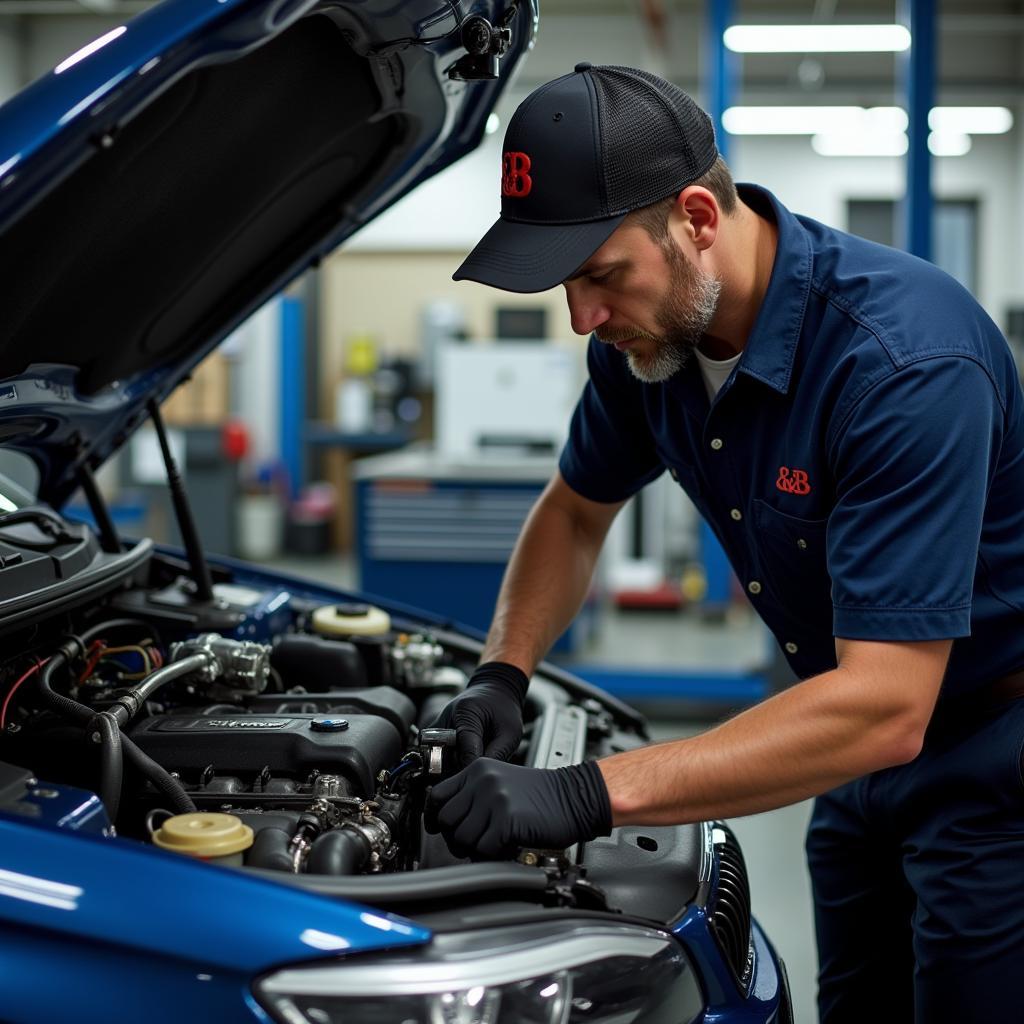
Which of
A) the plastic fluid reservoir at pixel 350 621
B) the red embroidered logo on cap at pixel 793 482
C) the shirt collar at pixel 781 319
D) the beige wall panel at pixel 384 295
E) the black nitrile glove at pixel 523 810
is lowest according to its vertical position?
the beige wall panel at pixel 384 295

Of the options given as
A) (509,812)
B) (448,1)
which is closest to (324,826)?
(509,812)

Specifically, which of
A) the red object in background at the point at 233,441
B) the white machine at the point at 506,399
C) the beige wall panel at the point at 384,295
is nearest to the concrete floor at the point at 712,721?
the red object in background at the point at 233,441

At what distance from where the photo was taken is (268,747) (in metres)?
1.31

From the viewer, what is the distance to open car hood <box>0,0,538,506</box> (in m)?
1.02

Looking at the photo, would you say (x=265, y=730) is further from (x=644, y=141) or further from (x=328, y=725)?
(x=644, y=141)

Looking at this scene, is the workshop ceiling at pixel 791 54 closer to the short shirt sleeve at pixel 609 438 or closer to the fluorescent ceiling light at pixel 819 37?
the fluorescent ceiling light at pixel 819 37

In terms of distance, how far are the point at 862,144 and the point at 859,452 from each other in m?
8.69

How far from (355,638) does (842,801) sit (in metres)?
0.73

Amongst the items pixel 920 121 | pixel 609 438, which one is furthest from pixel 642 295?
pixel 920 121

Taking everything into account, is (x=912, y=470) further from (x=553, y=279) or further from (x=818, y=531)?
(x=553, y=279)

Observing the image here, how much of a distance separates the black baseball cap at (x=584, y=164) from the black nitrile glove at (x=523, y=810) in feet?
1.59

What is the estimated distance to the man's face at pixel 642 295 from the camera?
1248 millimetres

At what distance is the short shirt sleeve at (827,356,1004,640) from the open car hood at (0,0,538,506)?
2.15ft

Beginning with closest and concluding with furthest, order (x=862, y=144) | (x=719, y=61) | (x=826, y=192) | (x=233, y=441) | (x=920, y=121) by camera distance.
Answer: (x=920, y=121), (x=719, y=61), (x=233, y=441), (x=862, y=144), (x=826, y=192)
